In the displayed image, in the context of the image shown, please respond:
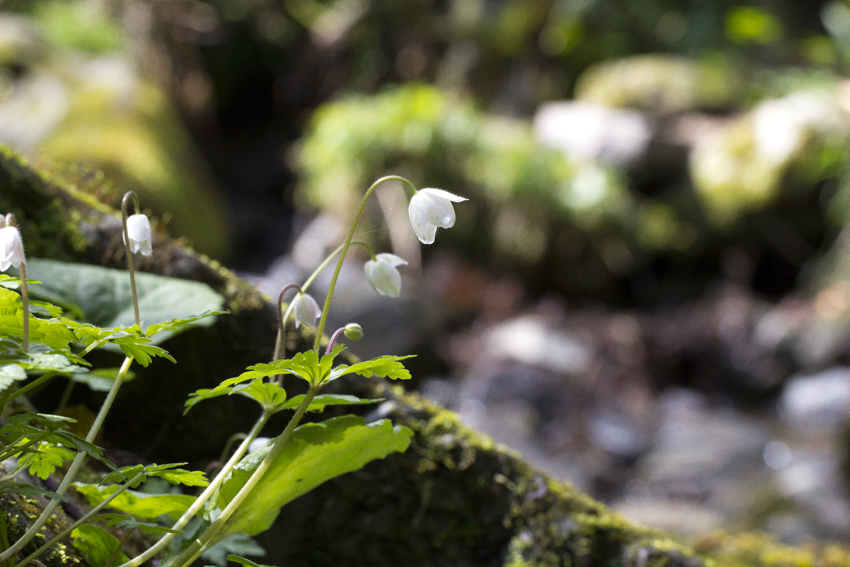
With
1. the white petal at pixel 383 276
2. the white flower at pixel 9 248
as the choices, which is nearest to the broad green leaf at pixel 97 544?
the white flower at pixel 9 248

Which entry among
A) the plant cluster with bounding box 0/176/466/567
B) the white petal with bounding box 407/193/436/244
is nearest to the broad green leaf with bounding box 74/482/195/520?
the plant cluster with bounding box 0/176/466/567

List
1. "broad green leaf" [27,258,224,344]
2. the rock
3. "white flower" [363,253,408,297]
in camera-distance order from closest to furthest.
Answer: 1. "white flower" [363,253,408,297]
2. "broad green leaf" [27,258,224,344]
3. the rock

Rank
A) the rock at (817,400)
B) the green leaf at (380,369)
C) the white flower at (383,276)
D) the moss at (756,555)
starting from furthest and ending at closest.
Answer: the rock at (817,400)
the moss at (756,555)
the white flower at (383,276)
the green leaf at (380,369)

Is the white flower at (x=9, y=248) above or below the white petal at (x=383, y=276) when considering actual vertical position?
below

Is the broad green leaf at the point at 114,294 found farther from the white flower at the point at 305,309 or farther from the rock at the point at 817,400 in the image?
the rock at the point at 817,400

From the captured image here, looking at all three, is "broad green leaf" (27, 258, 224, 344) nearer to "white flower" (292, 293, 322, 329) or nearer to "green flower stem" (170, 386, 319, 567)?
"white flower" (292, 293, 322, 329)

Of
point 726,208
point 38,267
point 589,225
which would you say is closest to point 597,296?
point 589,225

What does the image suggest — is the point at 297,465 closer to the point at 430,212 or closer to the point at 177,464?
the point at 177,464
